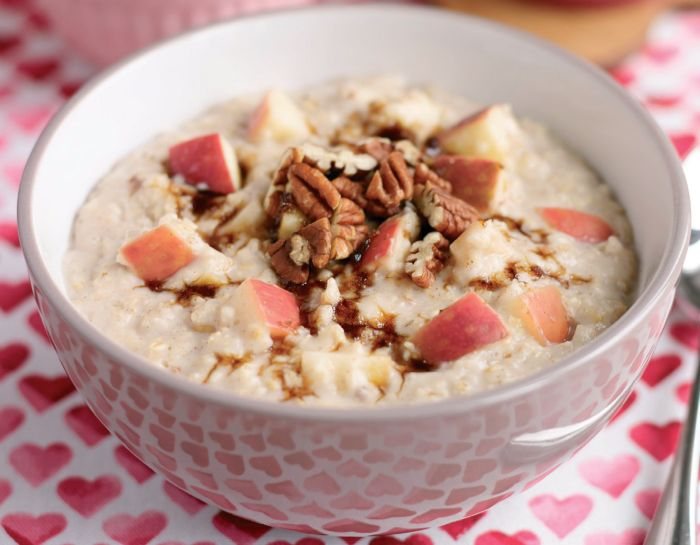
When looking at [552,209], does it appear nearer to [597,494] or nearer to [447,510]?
[597,494]

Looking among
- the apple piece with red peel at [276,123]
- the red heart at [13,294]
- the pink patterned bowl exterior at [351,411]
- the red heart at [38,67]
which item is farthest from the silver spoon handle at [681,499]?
the red heart at [38,67]

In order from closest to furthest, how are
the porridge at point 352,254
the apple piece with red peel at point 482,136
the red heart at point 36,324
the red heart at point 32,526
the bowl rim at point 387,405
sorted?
1. the bowl rim at point 387,405
2. the porridge at point 352,254
3. the red heart at point 32,526
4. the apple piece with red peel at point 482,136
5. the red heart at point 36,324

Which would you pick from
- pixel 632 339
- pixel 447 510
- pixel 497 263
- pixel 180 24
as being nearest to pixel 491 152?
pixel 497 263

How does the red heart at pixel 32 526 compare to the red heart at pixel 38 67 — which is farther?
the red heart at pixel 38 67

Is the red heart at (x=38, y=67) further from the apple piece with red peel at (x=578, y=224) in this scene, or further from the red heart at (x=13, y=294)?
the apple piece with red peel at (x=578, y=224)

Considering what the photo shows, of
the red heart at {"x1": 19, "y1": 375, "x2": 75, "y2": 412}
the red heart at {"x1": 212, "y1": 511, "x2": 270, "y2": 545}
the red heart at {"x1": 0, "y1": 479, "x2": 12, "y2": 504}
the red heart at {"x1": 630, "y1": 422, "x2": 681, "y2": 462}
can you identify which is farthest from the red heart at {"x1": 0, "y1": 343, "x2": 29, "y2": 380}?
the red heart at {"x1": 630, "y1": 422, "x2": 681, "y2": 462}

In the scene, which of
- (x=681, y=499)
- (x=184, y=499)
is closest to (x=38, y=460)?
(x=184, y=499)

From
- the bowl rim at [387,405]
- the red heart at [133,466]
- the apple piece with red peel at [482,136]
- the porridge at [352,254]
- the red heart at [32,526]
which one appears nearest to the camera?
the bowl rim at [387,405]
